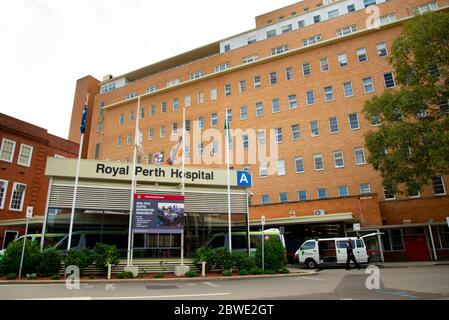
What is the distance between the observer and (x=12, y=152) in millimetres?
31406

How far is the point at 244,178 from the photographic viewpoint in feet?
67.6

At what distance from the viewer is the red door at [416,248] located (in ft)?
88.3

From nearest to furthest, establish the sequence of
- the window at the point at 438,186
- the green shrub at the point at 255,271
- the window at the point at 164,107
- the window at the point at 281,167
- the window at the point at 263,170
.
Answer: the green shrub at the point at 255,271
the window at the point at 438,186
the window at the point at 281,167
the window at the point at 263,170
the window at the point at 164,107

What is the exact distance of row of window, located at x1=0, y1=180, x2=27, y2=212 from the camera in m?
30.0

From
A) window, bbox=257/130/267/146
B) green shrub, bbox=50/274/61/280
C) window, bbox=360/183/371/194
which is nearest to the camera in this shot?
green shrub, bbox=50/274/61/280

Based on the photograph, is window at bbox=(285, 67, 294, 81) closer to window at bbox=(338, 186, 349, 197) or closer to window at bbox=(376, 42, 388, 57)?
window at bbox=(376, 42, 388, 57)

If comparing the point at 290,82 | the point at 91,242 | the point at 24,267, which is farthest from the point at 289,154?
the point at 24,267

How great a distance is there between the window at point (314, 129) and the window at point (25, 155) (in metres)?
29.9

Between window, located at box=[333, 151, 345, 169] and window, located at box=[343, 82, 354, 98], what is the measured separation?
→ 6.63 m

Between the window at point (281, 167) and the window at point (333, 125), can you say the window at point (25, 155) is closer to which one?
the window at point (281, 167)

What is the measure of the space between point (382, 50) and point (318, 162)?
14.2 m

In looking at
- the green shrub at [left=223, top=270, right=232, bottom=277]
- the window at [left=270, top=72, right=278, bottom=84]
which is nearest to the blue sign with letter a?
the green shrub at [left=223, top=270, right=232, bottom=277]

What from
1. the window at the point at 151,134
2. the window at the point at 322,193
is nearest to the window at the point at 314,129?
the window at the point at 322,193

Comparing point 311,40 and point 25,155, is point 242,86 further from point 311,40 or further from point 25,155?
point 25,155
